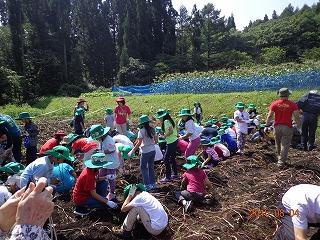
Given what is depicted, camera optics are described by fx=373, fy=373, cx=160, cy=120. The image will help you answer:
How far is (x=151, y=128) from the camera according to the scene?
265 inches

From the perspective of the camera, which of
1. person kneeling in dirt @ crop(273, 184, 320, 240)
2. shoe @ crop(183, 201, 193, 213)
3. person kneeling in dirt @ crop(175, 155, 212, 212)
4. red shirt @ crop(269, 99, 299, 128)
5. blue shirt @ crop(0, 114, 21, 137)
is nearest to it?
person kneeling in dirt @ crop(273, 184, 320, 240)

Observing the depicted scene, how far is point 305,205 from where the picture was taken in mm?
3252

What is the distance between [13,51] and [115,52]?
A: 13994 millimetres

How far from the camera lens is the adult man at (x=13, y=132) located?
7.31 m

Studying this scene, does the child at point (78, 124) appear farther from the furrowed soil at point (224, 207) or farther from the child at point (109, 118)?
the furrowed soil at point (224, 207)

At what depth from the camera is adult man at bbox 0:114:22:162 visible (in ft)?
24.0

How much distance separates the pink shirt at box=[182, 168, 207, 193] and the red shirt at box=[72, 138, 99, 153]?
1732 millimetres

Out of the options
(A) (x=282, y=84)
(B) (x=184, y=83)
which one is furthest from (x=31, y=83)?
(A) (x=282, y=84)

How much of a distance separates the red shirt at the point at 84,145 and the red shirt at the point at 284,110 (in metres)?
3.86

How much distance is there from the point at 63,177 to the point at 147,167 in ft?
4.88

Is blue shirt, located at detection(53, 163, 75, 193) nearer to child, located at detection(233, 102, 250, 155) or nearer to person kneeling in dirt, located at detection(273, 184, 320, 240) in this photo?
person kneeling in dirt, located at detection(273, 184, 320, 240)

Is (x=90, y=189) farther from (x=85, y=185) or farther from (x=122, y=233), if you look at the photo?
(x=122, y=233)

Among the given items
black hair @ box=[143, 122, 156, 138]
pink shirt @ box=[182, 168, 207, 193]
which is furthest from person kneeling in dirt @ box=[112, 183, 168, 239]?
black hair @ box=[143, 122, 156, 138]

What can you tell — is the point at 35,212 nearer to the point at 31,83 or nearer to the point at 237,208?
the point at 237,208
